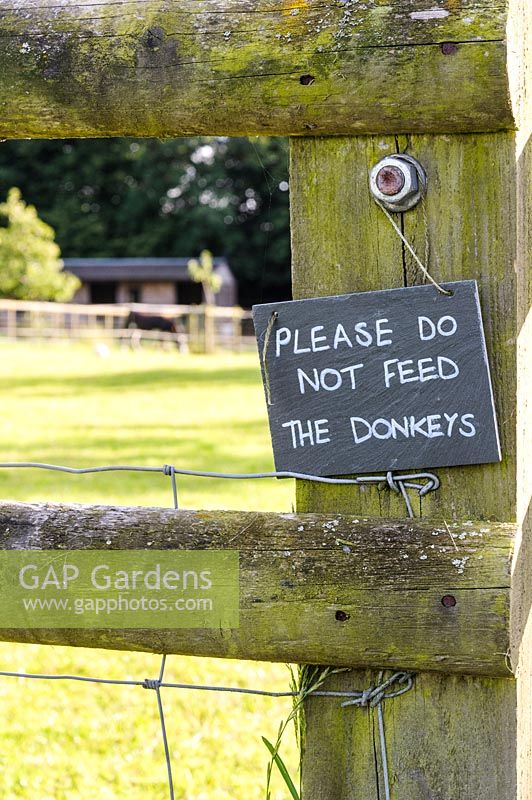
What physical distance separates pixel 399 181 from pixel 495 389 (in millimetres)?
290

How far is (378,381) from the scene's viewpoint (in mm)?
1349

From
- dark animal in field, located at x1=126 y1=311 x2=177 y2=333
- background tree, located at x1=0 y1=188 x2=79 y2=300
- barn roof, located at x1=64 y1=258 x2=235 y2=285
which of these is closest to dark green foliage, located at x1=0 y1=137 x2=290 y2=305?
barn roof, located at x1=64 y1=258 x2=235 y2=285

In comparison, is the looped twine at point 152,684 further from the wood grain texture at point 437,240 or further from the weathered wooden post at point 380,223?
the wood grain texture at point 437,240

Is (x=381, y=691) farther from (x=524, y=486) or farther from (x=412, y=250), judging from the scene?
(x=412, y=250)

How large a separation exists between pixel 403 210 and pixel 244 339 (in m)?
27.8

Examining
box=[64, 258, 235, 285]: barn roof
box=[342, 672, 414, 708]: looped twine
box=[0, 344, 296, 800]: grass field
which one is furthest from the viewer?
box=[64, 258, 235, 285]: barn roof

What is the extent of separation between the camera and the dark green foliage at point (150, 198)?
38.6m

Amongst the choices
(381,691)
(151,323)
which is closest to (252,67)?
(381,691)

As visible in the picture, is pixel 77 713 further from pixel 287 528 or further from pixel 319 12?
pixel 319 12

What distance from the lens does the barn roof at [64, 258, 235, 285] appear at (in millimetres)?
35688

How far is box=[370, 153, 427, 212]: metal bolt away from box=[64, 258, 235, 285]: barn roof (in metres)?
34.3

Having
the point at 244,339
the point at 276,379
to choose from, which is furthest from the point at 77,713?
the point at 244,339

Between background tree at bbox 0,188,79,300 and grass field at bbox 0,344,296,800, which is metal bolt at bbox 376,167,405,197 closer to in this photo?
grass field at bbox 0,344,296,800

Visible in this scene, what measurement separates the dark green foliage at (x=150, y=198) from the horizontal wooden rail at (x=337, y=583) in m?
36.6
